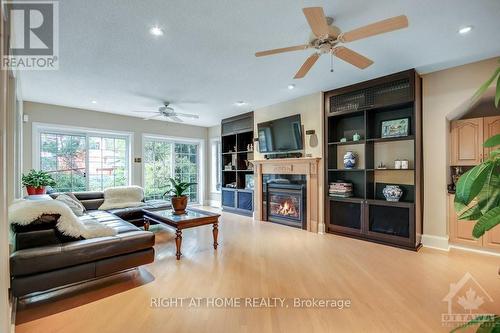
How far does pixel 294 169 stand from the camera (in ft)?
16.3

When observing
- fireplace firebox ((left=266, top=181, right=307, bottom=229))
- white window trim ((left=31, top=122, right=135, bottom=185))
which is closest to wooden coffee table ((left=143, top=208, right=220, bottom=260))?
fireplace firebox ((left=266, top=181, right=307, bottom=229))

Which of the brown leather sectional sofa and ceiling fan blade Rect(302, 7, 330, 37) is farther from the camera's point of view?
the brown leather sectional sofa

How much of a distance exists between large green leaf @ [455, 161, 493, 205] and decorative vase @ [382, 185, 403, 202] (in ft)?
10.0

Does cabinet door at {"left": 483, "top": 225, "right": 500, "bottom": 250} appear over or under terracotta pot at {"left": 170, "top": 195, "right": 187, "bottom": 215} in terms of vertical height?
under

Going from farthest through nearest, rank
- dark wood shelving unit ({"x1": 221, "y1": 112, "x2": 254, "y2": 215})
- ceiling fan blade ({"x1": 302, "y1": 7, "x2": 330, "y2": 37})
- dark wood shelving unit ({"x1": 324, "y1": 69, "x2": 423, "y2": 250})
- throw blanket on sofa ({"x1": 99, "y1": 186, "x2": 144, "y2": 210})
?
dark wood shelving unit ({"x1": 221, "y1": 112, "x2": 254, "y2": 215})
throw blanket on sofa ({"x1": 99, "y1": 186, "x2": 144, "y2": 210})
dark wood shelving unit ({"x1": 324, "y1": 69, "x2": 423, "y2": 250})
ceiling fan blade ({"x1": 302, "y1": 7, "x2": 330, "y2": 37})

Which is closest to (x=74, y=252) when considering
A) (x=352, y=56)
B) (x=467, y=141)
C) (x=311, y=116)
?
(x=352, y=56)

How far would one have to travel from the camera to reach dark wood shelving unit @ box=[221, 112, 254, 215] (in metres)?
6.26

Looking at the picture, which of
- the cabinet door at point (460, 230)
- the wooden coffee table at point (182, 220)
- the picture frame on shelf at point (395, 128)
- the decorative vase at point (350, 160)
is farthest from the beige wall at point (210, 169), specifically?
the cabinet door at point (460, 230)

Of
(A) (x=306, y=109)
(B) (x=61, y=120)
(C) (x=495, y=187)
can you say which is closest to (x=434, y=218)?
(A) (x=306, y=109)

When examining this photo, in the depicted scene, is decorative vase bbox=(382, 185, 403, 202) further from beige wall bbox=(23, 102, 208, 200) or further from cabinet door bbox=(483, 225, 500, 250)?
beige wall bbox=(23, 102, 208, 200)

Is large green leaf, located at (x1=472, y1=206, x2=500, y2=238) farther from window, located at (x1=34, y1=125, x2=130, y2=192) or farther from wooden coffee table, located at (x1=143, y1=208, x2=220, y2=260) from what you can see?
window, located at (x1=34, y1=125, x2=130, y2=192)

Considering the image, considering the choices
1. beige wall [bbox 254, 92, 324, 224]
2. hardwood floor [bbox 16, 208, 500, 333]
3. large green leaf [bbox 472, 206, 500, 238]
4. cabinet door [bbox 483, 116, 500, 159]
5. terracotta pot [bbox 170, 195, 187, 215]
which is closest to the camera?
large green leaf [bbox 472, 206, 500, 238]

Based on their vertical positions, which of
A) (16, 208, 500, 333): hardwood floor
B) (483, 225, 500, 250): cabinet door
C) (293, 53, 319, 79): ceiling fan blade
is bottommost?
(16, 208, 500, 333): hardwood floor

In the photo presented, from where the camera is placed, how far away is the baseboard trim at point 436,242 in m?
3.48
